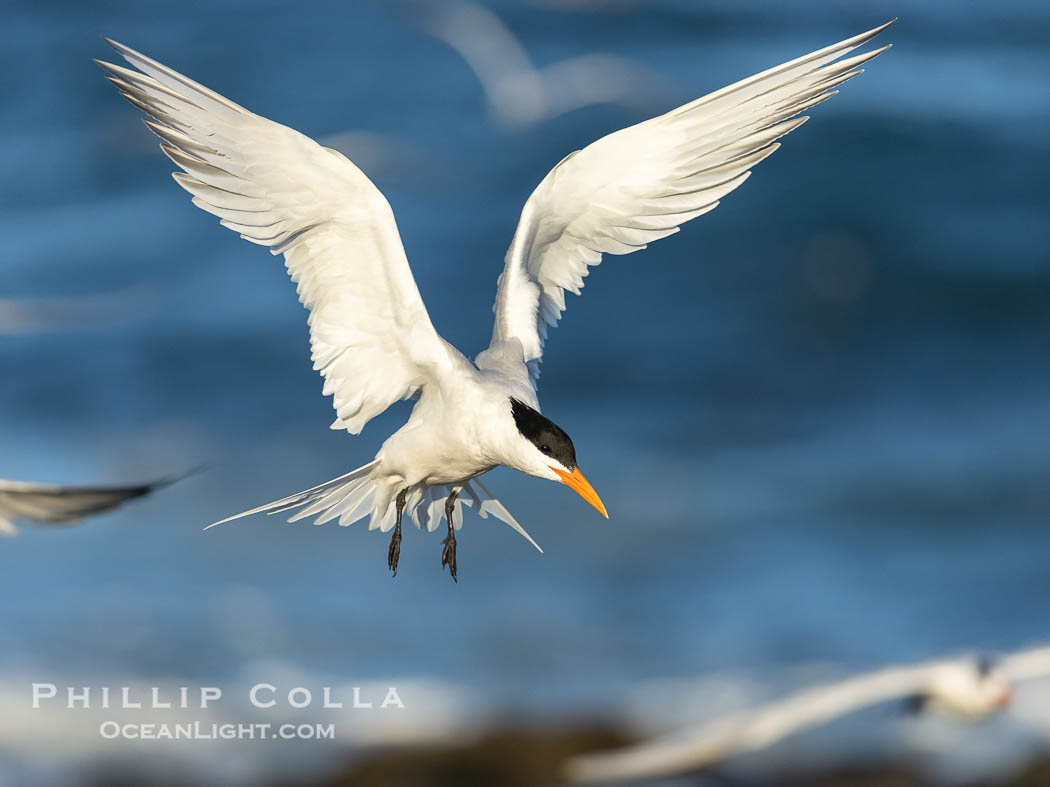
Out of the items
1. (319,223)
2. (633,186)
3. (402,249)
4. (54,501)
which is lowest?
(54,501)

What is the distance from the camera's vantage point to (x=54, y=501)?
10.9 ft

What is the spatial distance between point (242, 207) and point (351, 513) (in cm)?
143

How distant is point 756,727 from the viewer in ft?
23.9

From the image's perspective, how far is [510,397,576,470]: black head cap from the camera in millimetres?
4000

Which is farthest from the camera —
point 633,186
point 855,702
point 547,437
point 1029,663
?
point 1029,663

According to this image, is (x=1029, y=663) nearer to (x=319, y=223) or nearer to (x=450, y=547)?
(x=450, y=547)

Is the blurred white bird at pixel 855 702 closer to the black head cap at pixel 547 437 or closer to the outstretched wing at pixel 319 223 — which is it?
the black head cap at pixel 547 437

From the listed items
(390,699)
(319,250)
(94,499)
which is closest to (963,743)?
(390,699)

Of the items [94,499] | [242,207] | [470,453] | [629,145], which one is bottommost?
[94,499]

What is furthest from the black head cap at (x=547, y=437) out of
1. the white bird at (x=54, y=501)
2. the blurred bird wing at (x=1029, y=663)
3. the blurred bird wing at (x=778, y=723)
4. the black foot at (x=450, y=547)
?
the blurred bird wing at (x=1029, y=663)

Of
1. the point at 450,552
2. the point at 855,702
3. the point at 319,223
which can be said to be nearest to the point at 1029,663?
the point at 855,702

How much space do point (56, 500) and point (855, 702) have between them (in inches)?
192

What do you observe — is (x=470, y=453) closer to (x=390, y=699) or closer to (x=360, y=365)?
(x=360, y=365)

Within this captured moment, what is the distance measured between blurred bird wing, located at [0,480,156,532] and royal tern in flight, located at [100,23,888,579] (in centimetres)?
81
